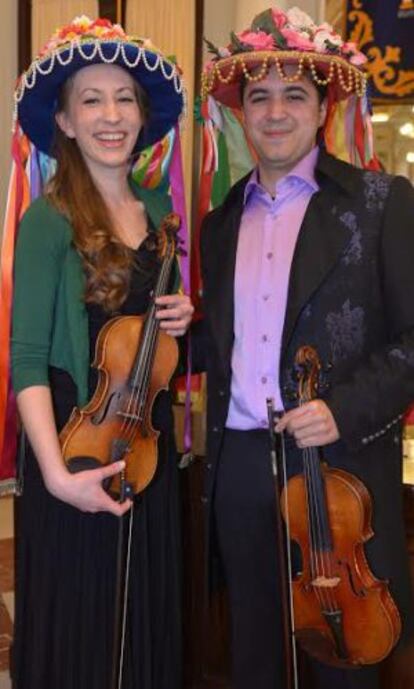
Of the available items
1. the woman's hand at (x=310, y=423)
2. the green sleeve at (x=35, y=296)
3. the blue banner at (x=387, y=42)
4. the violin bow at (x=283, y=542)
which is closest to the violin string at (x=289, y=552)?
the violin bow at (x=283, y=542)

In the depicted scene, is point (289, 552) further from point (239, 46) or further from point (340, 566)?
point (239, 46)

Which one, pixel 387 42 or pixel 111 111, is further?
pixel 387 42

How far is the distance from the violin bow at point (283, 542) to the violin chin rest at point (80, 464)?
313mm

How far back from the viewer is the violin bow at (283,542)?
142cm

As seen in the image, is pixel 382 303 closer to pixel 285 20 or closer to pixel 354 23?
pixel 285 20

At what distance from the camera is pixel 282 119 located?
1.56m

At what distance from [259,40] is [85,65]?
1.11ft

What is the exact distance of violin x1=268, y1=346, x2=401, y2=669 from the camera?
52.9 inches

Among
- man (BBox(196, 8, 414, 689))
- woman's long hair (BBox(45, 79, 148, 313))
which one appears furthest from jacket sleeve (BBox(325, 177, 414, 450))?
woman's long hair (BBox(45, 79, 148, 313))

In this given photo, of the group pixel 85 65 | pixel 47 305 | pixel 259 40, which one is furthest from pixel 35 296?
pixel 259 40

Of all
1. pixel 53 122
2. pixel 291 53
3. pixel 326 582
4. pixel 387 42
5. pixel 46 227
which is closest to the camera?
pixel 326 582

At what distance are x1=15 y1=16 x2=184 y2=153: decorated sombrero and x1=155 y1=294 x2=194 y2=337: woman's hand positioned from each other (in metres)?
0.42

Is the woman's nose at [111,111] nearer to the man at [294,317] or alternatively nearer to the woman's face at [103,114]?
the woman's face at [103,114]

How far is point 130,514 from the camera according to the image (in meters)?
1.45
